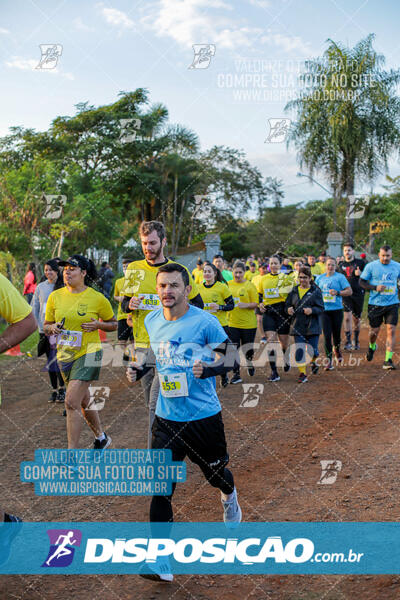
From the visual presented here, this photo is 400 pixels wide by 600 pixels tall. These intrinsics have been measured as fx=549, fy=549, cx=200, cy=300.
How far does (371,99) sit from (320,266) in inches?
540

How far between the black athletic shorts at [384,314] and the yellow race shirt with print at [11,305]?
786 cm

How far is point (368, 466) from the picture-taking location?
17.3 ft

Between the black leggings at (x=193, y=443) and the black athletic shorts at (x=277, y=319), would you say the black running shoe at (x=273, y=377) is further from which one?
the black leggings at (x=193, y=443)

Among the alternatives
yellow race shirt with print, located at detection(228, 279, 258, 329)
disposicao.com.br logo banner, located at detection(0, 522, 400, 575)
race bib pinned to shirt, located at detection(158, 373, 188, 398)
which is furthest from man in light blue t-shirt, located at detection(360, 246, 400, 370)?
race bib pinned to shirt, located at detection(158, 373, 188, 398)

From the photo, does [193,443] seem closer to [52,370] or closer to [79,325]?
[79,325]

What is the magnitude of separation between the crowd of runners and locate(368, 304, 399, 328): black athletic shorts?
0.7 inches

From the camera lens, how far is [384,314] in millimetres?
10000

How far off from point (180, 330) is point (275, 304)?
676cm

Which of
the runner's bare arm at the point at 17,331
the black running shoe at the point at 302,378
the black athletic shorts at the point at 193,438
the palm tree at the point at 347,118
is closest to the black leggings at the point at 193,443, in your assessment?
the black athletic shorts at the point at 193,438

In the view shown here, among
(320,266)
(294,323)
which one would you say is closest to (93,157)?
(320,266)

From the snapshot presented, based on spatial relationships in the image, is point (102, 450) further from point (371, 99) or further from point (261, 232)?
point (261, 232)

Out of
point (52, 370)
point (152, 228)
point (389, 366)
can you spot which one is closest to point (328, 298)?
point (389, 366)

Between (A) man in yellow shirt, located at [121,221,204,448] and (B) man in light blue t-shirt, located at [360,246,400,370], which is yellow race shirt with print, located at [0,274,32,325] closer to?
Answer: (A) man in yellow shirt, located at [121,221,204,448]

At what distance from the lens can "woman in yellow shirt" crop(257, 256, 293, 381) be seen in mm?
10062
